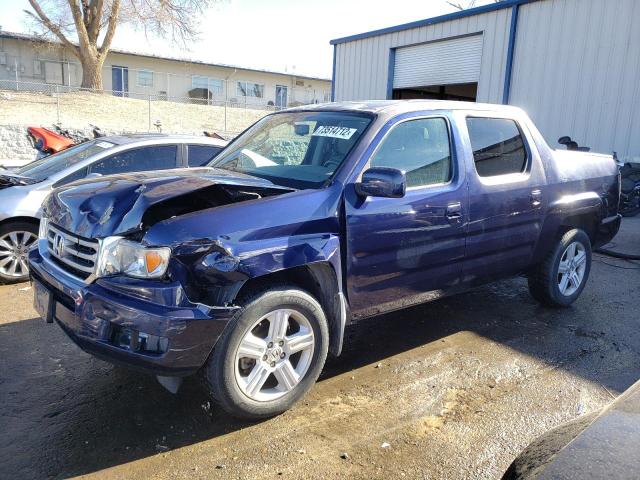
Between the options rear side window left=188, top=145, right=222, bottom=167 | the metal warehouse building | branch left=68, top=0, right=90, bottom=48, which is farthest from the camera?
branch left=68, top=0, right=90, bottom=48

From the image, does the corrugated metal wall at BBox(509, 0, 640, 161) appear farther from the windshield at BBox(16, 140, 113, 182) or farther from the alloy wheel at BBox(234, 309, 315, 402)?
the alloy wheel at BBox(234, 309, 315, 402)

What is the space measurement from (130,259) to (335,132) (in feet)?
5.76

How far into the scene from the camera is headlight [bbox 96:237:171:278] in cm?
285

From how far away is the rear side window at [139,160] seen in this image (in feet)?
19.6

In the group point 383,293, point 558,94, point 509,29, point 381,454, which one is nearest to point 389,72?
point 509,29

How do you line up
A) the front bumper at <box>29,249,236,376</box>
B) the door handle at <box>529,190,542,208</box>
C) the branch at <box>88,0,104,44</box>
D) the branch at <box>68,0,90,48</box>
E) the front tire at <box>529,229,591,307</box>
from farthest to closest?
the branch at <box>88,0,104,44</box>
the branch at <box>68,0,90,48</box>
the front tire at <box>529,229,591,307</box>
the door handle at <box>529,190,542,208</box>
the front bumper at <box>29,249,236,376</box>

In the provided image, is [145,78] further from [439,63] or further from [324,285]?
[324,285]

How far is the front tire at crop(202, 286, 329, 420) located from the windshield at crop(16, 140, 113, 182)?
3896mm

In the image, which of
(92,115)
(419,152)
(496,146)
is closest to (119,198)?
(419,152)

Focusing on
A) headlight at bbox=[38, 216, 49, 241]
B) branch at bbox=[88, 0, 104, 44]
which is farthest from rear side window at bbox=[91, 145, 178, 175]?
branch at bbox=[88, 0, 104, 44]

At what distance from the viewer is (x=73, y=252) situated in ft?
10.5

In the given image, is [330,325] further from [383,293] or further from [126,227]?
[126,227]

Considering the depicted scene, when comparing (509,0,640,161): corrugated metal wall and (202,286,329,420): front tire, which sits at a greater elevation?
(509,0,640,161): corrugated metal wall

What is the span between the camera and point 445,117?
4195 millimetres
